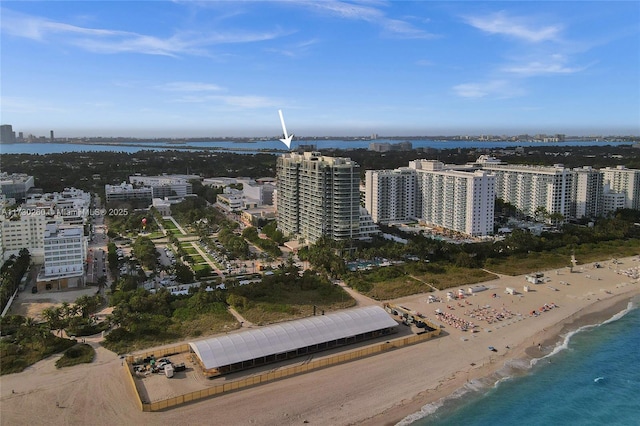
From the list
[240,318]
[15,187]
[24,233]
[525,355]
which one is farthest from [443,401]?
[15,187]

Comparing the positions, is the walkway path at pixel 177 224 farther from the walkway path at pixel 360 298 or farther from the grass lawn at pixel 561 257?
the grass lawn at pixel 561 257

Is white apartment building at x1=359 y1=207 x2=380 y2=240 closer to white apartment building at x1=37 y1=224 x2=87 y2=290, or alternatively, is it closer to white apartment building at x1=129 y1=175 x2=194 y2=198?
white apartment building at x1=37 y1=224 x2=87 y2=290

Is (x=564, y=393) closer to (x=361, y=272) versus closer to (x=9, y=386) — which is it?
(x=361, y=272)

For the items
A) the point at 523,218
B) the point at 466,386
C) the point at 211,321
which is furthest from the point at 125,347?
the point at 523,218

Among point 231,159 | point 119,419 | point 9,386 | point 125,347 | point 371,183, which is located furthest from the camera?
point 231,159

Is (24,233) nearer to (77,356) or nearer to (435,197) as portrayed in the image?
(77,356)

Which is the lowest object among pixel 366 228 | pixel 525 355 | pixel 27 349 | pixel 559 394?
pixel 559 394

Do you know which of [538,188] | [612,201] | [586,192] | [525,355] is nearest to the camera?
[525,355]
